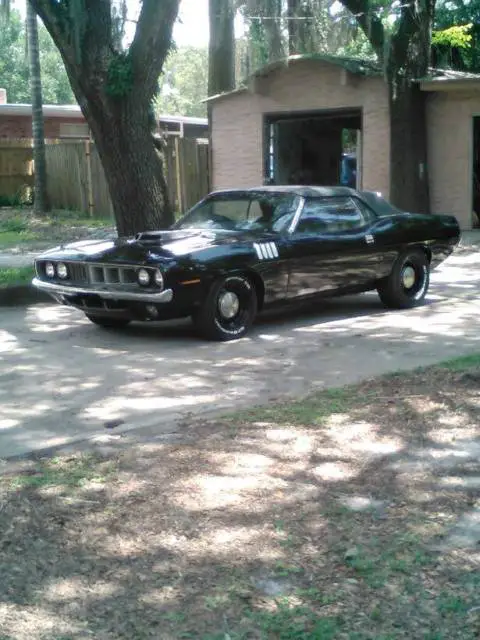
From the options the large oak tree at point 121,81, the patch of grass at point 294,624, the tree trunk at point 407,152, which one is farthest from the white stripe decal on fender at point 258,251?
the tree trunk at point 407,152

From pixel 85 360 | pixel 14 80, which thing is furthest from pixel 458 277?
pixel 14 80

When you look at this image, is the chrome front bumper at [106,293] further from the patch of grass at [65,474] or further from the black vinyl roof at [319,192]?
the patch of grass at [65,474]

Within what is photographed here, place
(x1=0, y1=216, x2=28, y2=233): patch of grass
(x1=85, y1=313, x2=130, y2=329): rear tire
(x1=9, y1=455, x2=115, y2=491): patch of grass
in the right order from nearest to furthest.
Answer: (x1=9, y1=455, x2=115, y2=491): patch of grass → (x1=85, y1=313, x2=130, y2=329): rear tire → (x1=0, y1=216, x2=28, y2=233): patch of grass

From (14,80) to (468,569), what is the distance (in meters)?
65.3

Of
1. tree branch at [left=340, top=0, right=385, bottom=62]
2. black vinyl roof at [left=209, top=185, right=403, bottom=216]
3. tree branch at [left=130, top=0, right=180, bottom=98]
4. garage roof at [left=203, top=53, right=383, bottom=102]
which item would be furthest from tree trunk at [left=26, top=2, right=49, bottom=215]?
black vinyl roof at [left=209, top=185, right=403, bottom=216]

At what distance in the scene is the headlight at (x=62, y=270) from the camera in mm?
8914

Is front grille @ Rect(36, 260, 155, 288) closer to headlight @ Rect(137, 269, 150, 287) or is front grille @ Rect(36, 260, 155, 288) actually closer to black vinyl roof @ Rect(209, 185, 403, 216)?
headlight @ Rect(137, 269, 150, 287)

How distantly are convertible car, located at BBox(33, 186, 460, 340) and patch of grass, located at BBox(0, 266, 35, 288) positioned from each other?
2.15 metres

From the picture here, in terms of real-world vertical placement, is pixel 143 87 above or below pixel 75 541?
above

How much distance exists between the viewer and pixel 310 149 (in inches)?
897

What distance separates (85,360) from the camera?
315 inches

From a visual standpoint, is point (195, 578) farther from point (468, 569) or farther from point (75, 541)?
point (468, 569)

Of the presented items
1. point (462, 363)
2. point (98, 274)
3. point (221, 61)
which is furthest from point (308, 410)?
point (221, 61)

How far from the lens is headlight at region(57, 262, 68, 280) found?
29.2ft
